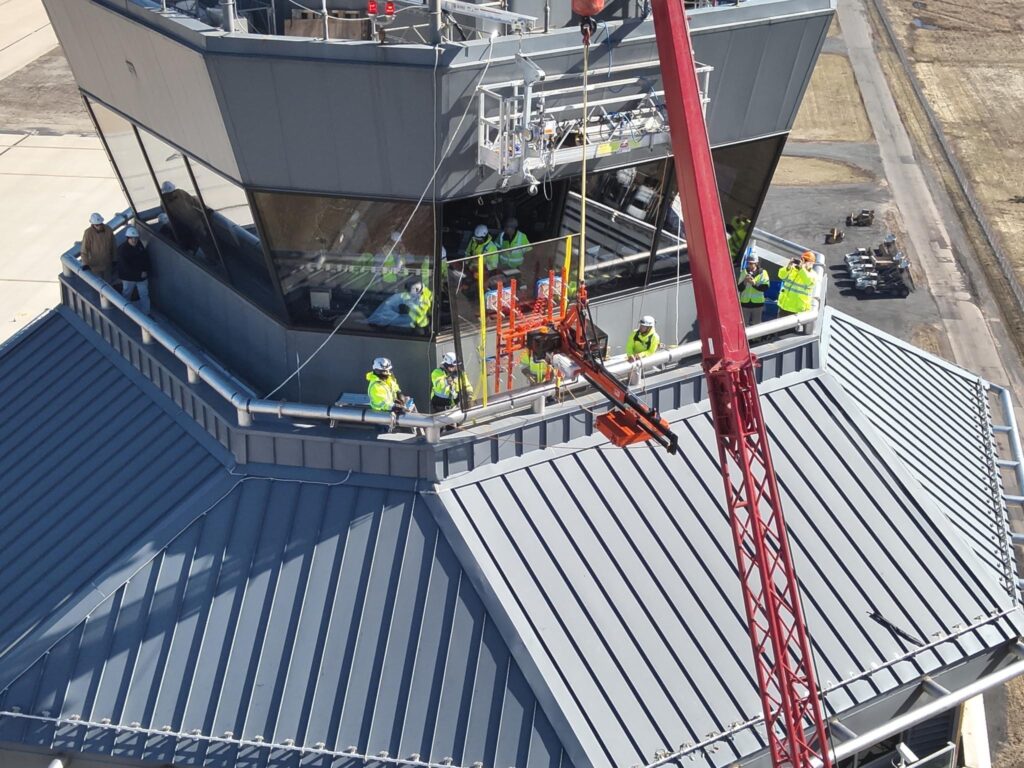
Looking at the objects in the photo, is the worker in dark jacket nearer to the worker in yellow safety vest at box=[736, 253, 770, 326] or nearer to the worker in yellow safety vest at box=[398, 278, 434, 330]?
the worker in yellow safety vest at box=[398, 278, 434, 330]

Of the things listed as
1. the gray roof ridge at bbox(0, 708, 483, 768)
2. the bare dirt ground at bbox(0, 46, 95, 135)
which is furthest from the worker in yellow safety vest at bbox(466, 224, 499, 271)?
the bare dirt ground at bbox(0, 46, 95, 135)

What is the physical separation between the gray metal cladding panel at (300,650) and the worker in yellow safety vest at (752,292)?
8.18 metres

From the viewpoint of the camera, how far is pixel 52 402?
73.8 feet

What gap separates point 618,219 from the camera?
63.7ft

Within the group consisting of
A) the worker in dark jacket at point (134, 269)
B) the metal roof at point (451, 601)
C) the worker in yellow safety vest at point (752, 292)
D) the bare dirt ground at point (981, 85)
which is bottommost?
the bare dirt ground at point (981, 85)

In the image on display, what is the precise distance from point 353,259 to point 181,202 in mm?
3933

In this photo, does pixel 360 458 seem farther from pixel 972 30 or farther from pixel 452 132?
pixel 972 30

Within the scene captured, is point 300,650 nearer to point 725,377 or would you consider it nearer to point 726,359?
point 725,377

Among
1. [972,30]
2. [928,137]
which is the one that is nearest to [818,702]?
[928,137]

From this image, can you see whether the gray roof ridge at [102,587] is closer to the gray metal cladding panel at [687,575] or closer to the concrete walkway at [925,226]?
the gray metal cladding panel at [687,575]

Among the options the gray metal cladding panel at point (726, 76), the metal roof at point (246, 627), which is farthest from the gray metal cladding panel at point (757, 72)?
the metal roof at point (246, 627)

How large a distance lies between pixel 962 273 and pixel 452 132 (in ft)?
123

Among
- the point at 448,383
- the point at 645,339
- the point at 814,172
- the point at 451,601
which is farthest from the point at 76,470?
the point at 814,172

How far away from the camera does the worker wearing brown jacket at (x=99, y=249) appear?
2308 centimetres
